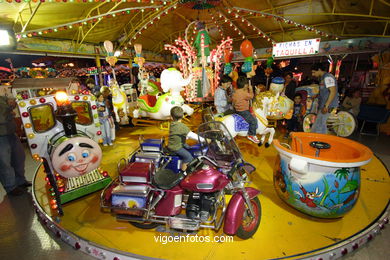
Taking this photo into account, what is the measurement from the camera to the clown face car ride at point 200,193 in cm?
197

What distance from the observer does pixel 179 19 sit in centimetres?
947

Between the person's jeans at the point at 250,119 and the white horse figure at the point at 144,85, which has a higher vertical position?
the white horse figure at the point at 144,85

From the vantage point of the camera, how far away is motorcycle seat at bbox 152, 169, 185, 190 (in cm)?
215

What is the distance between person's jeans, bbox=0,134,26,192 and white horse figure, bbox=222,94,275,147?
3313 millimetres

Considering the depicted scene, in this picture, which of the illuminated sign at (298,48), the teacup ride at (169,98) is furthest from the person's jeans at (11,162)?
the illuminated sign at (298,48)

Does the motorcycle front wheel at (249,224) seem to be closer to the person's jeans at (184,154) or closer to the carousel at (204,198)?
the carousel at (204,198)

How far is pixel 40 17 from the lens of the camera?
240 inches

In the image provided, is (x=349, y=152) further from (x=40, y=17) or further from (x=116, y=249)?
(x=40, y=17)

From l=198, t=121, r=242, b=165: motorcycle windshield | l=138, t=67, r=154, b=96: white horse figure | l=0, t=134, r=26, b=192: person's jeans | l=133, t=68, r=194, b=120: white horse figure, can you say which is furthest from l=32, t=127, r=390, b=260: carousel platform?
l=138, t=67, r=154, b=96: white horse figure

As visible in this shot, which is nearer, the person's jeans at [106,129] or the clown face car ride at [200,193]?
the clown face car ride at [200,193]

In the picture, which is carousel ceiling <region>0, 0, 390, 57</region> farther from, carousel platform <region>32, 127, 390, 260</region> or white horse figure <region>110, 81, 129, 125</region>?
carousel platform <region>32, 127, 390, 260</region>

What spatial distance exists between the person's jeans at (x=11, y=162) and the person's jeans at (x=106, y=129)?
1762 mm

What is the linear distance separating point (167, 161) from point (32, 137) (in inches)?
73.4

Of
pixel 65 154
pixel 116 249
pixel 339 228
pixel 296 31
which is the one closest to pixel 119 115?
pixel 65 154
